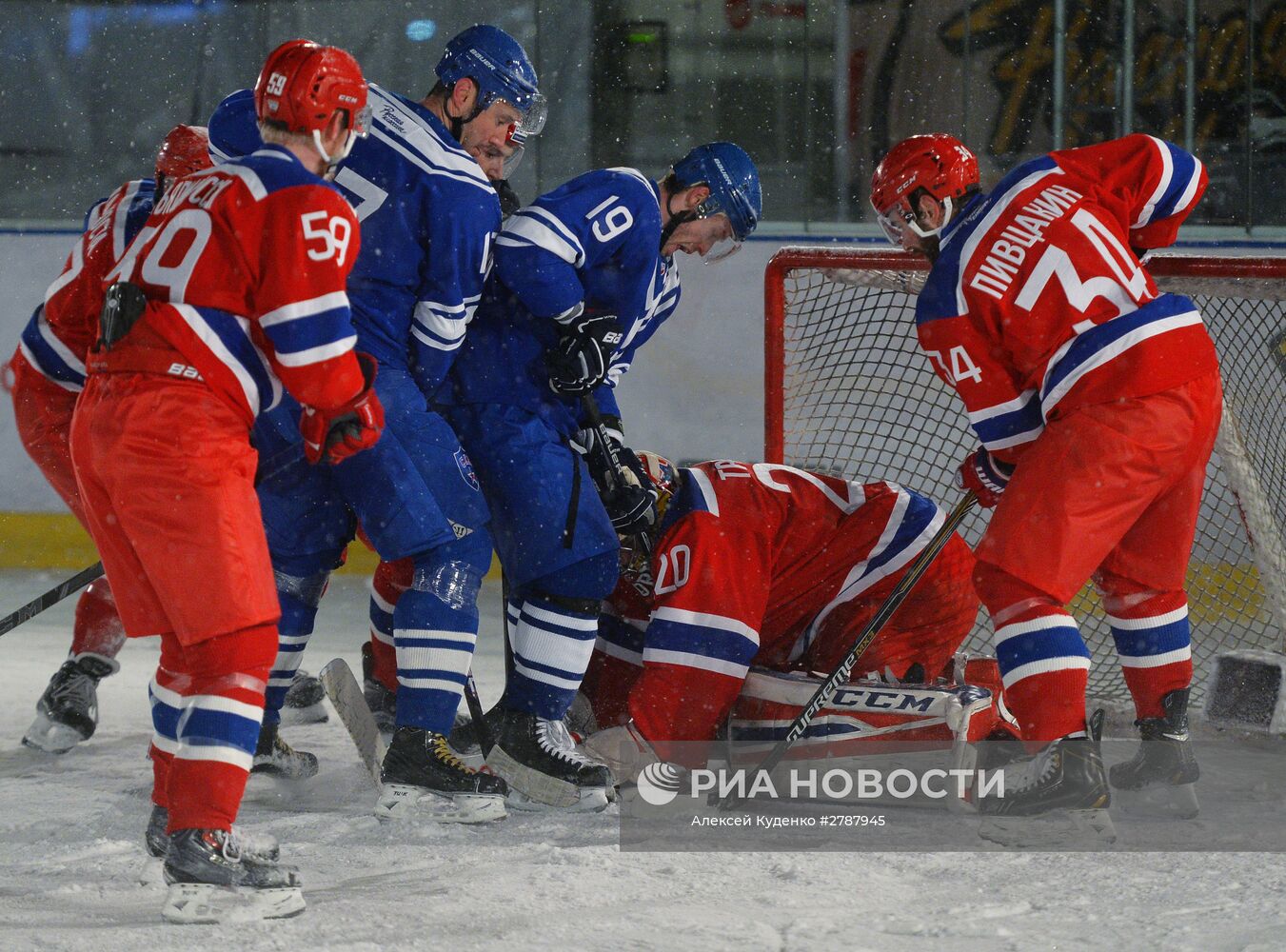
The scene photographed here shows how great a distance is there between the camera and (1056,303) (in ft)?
7.68

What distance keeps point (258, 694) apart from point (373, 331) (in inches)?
29.5

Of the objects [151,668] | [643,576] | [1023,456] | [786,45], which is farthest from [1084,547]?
[786,45]

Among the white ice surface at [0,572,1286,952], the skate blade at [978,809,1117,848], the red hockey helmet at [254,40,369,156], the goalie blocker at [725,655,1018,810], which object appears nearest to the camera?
the white ice surface at [0,572,1286,952]

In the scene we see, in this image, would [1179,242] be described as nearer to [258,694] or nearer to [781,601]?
[781,601]

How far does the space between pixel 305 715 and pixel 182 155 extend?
3.79ft

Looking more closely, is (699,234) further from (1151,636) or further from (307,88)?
(1151,636)

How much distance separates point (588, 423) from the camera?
9.07ft

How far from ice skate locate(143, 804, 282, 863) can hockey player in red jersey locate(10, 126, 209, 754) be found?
1.64 feet

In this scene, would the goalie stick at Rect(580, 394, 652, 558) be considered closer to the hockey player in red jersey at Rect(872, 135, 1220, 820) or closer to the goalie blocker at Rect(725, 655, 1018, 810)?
the goalie blocker at Rect(725, 655, 1018, 810)

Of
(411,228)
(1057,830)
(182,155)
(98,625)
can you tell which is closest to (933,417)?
(1057,830)

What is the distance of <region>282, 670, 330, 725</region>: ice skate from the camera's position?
10.4ft

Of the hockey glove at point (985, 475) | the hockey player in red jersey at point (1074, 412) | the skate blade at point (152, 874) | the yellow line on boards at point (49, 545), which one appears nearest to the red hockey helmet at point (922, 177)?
the hockey player in red jersey at point (1074, 412)

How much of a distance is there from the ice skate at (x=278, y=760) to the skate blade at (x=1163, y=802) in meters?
1.38

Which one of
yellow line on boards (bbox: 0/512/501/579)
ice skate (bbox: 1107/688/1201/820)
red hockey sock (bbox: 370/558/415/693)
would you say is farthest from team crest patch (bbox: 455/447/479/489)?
yellow line on boards (bbox: 0/512/501/579)
